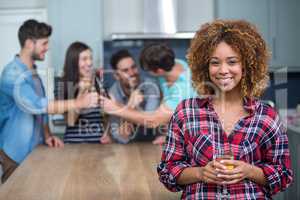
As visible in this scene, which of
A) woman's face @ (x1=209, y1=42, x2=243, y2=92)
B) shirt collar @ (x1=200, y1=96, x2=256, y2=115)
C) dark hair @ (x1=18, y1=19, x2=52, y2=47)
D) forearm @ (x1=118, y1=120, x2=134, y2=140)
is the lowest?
forearm @ (x1=118, y1=120, x2=134, y2=140)

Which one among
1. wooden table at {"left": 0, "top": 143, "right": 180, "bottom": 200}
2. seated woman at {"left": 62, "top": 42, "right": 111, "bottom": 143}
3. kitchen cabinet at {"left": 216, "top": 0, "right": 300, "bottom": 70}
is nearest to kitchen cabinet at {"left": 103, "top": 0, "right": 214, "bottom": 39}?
kitchen cabinet at {"left": 216, "top": 0, "right": 300, "bottom": 70}

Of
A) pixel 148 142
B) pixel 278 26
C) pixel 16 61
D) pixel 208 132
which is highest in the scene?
pixel 278 26

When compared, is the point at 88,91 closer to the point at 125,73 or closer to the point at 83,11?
the point at 125,73

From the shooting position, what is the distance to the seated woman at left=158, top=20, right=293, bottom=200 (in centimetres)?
134

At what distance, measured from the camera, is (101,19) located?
3.89 m

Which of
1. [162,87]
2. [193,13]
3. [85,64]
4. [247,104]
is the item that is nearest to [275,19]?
[193,13]

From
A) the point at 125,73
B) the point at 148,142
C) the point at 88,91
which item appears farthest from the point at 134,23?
the point at 148,142

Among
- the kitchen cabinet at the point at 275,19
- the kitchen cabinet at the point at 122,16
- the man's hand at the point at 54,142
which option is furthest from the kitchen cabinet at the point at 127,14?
the man's hand at the point at 54,142

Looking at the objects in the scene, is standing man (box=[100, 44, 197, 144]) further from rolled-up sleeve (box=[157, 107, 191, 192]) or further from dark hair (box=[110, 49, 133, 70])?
rolled-up sleeve (box=[157, 107, 191, 192])

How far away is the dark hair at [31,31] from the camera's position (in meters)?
3.23

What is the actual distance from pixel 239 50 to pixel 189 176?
1.12 feet

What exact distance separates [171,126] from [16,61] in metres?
1.93

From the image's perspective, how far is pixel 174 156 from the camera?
1387 mm

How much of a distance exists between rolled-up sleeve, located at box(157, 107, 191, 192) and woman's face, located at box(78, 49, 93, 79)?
1.86 m
